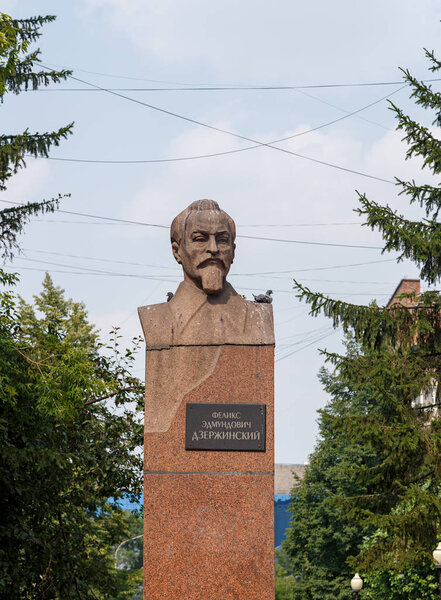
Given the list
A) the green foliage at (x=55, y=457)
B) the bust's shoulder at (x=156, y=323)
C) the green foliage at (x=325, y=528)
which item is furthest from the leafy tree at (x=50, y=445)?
the green foliage at (x=325, y=528)

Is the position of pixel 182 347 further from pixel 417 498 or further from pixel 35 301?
pixel 35 301

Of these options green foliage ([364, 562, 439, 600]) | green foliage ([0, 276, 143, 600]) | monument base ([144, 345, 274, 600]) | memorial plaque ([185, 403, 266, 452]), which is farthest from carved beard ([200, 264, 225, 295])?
green foliage ([364, 562, 439, 600])

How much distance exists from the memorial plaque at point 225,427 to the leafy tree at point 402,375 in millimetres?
7048

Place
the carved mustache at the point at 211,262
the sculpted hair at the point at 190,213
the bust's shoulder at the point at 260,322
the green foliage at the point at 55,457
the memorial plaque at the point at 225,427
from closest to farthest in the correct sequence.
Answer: the memorial plaque at the point at 225,427 < the bust's shoulder at the point at 260,322 < the carved mustache at the point at 211,262 < the sculpted hair at the point at 190,213 < the green foliage at the point at 55,457

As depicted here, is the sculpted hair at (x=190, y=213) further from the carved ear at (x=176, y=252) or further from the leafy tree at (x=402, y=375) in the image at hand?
the leafy tree at (x=402, y=375)

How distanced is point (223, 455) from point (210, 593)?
120 centimetres

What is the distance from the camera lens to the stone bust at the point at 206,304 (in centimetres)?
962

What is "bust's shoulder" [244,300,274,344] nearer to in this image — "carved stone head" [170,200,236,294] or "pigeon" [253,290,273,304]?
"pigeon" [253,290,273,304]

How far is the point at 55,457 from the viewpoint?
1327cm

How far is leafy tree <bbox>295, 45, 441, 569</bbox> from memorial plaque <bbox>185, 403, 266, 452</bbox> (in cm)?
705

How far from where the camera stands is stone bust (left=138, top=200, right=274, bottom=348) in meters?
9.62

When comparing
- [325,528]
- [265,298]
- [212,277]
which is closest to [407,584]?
[325,528]

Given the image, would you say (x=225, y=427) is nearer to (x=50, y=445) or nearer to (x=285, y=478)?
(x=50, y=445)

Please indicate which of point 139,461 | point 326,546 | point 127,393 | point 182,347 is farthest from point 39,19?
point 326,546
